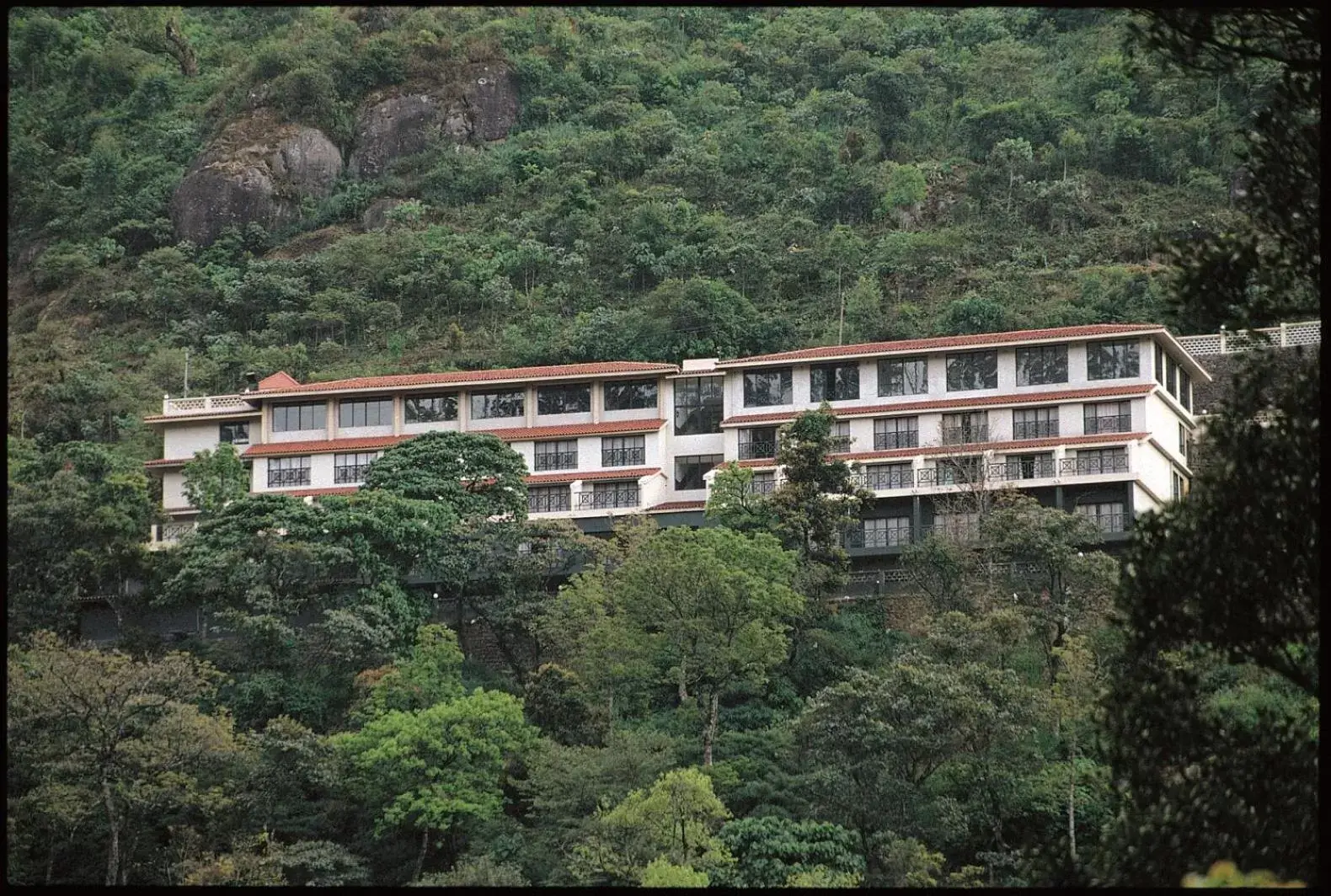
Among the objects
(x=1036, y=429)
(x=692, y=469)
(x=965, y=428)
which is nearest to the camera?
(x=1036, y=429)

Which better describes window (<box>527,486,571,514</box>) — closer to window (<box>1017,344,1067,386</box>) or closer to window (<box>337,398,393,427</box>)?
window (<box>337,398,393,427</box>)

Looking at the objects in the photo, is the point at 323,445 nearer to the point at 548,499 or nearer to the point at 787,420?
the point at 548,499

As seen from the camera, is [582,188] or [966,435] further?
[582,188]

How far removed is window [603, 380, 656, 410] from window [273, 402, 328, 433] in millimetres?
7879

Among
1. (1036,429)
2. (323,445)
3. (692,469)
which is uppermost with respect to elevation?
(323,445)

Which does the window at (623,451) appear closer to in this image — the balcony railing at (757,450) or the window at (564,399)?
the window at (564,399)

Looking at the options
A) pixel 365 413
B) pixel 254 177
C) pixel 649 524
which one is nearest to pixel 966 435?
pixel 649 524

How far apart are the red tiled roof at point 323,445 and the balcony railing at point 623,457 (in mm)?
5330

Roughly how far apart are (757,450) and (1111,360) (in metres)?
9.16

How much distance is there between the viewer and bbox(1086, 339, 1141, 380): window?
51875 millimetres

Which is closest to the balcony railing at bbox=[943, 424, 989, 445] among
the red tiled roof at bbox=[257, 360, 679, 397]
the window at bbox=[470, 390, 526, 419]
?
the red tiled roof at bbox=[257, 360, 679, 397]

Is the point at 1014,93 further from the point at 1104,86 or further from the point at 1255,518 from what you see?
the point at 1255,518

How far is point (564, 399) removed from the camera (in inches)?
2212

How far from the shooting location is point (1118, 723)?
15773mm
